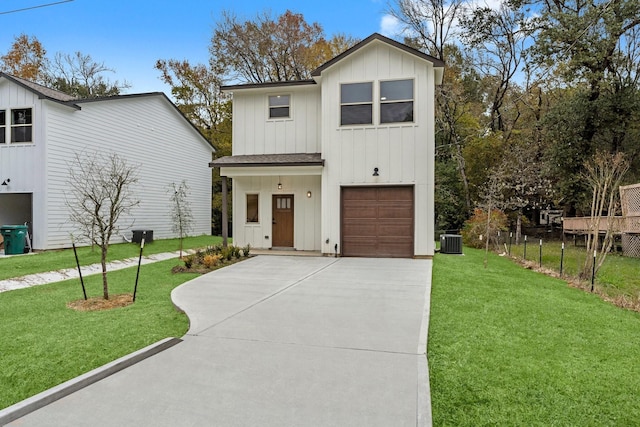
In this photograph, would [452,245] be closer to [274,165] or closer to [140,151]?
[274,165]

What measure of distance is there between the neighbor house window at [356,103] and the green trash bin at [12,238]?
10.8 metres

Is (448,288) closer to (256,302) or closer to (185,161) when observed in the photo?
(256,302)

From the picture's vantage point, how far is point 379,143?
38.6 feet

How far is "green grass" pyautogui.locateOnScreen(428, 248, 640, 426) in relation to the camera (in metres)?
2.92

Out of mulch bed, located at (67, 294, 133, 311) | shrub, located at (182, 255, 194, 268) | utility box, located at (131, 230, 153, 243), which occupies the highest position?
utility box, located at (131, 230, 153, 243)

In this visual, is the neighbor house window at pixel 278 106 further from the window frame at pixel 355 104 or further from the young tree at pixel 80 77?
the young tree at pixel 80 77

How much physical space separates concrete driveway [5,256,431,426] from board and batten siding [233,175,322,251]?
6.45m

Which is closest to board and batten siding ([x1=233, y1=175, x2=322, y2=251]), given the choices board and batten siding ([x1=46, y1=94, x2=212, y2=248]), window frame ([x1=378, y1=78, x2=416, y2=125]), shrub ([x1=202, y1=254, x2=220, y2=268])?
window frame ([x1=378, y1=78, x2=416, y2=125])

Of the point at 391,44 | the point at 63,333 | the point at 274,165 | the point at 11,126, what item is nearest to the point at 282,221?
the point at 274,165

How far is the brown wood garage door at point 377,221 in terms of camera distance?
464 inches

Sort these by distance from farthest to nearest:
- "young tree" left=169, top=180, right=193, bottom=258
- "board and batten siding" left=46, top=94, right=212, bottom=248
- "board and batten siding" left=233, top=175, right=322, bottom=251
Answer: "young tree" left=169, top=180, right=193, bottom=258
"board and batten siding" left=46, top=94, right=212, bottom=248
"board and batten siding" left=233, top=175, right=322, bottom=251

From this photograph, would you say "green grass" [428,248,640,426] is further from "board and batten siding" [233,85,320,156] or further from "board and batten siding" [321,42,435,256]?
"board and batten siding" [233,85,320,156]

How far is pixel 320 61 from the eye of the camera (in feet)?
80.8

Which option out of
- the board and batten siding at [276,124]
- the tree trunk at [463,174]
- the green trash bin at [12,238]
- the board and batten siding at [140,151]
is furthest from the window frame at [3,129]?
the tree trunk at [463,174]
